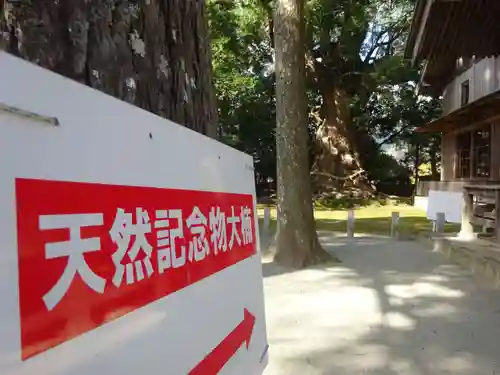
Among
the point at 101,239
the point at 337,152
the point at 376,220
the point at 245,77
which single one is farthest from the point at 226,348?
the point at 337,152

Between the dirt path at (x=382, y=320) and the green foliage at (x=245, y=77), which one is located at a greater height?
the green foliage at (x=245, y=77)

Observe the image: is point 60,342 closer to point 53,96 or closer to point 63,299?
point 63,299

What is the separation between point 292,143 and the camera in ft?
30.9

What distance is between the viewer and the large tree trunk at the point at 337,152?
84.4ft

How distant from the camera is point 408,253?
10438 mm

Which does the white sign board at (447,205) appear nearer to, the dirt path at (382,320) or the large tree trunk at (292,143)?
the dirt path at (382,320)

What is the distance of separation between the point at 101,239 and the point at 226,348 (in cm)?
87

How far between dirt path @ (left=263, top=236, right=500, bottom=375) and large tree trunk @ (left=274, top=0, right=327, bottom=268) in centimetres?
51

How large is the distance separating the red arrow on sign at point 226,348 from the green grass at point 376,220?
11780mm

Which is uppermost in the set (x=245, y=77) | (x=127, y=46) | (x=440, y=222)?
(x=245, y=77)

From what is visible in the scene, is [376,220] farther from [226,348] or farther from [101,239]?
[101,239]

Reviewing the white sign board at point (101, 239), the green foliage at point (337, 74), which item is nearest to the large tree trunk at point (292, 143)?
the white sign board at point (101, 239)

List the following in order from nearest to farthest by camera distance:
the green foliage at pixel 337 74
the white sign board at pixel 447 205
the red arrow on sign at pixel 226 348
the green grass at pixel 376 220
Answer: the red arrow on sign at pixel 226 348, the white sign board at pixel 447 205, the green grass at pixel 376 220, the green foliage at pixel 337 74

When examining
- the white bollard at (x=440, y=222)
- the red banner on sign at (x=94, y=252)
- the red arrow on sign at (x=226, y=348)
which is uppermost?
the red banner on sign at (x=94, y=252)
